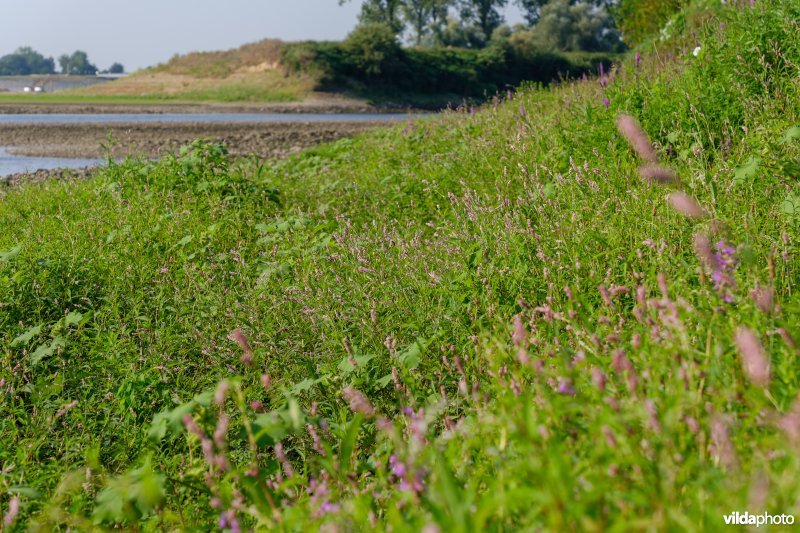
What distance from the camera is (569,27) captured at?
224ft

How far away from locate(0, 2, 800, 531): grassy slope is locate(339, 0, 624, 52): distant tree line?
6150 cm

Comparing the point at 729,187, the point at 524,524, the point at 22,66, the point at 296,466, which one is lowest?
the point at 296,466

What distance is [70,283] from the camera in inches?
198

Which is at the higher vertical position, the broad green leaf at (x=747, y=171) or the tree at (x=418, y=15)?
the tree at (x=418, y=15)

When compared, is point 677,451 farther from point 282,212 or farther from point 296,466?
point 282,212

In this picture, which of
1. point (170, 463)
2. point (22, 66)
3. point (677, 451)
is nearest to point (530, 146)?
point (170, 463)

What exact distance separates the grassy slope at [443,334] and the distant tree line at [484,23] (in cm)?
6150

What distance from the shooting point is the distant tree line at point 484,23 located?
66938 millimetres

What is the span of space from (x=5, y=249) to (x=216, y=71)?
51.7 meters

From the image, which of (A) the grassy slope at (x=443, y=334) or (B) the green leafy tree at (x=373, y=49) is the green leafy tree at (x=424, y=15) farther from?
(A) the grassy slope at (x=443, y=334)

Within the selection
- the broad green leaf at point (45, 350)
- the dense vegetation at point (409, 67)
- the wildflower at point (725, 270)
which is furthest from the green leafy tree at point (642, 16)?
the dense vegetation at point (409, 67)

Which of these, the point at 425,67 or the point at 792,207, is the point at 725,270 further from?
the point at 425,67

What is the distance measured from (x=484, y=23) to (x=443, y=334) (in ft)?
247

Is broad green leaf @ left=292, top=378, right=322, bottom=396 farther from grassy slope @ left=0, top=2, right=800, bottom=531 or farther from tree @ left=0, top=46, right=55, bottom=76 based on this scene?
tree @ left=0, top=46, right=55, bottom=76
